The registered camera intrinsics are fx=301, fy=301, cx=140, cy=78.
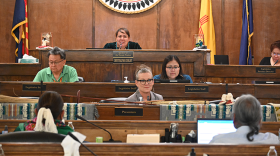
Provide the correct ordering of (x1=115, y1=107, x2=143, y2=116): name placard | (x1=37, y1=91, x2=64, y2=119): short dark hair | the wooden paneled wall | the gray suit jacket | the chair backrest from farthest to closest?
the wooden paneled wall, the gray suit jacket, (x1=115, y1=107, x2=143, y2=116): name placard, (x1=37, y1=91, x2=64, y2=119): short dark hair, the chair backrest

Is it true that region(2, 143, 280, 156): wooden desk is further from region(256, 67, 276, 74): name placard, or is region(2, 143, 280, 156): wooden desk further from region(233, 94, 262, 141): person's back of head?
region(256, 67, 276, 74): name placard

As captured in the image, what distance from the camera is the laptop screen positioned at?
2201mm

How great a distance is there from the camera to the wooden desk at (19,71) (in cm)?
440

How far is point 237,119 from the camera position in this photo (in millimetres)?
1729

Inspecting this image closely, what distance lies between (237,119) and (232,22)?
5.21 m

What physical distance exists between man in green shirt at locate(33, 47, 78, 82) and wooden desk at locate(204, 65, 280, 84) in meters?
1.97

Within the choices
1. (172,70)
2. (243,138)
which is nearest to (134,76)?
(172,70)

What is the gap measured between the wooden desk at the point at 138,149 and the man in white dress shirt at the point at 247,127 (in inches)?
8.4

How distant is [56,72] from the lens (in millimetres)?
3904

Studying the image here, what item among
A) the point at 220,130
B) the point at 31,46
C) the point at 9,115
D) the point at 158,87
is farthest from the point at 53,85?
the point at 31,46

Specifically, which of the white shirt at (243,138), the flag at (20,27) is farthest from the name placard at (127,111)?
the flag at (20,27)

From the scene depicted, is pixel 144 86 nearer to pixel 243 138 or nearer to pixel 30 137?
pixel 243 138

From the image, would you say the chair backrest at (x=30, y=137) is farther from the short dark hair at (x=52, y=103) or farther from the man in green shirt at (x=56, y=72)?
the man in green shirt at (x=56, y=72)

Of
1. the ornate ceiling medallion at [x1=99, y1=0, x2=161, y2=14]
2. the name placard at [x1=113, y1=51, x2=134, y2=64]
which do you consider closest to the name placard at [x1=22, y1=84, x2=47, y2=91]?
the name placard at [x1=113, y1=51, x2=134, y2=64]
